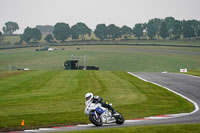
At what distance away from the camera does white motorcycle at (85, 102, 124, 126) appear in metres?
15.9

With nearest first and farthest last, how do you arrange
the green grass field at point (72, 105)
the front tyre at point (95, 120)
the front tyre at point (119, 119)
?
the front tyre at point (95, 120) → the front tyre at point (119, 119) → the green grass field at point (72, 105)

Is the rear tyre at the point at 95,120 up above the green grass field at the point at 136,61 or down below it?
above

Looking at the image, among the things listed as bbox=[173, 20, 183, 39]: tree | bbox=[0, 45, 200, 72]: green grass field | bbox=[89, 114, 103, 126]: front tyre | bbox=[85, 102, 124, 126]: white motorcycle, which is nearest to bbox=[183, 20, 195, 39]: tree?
bbox=[173, 20, 183, 39]: tree

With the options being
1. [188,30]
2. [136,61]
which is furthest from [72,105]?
[188,30]

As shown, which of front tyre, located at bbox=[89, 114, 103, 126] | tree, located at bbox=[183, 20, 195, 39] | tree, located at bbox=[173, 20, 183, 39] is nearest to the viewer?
front tyre, located at bbox=[89, 114, 103, 126]

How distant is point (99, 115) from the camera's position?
53.0ft

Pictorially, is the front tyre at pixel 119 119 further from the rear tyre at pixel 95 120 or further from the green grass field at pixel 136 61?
the green grass field at pixel 136 61

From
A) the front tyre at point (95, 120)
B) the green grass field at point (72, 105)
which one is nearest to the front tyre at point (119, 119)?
the front tyre at point (95, 120)

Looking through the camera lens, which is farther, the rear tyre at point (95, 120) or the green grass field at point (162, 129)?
the rear tyre at point (95, 120)

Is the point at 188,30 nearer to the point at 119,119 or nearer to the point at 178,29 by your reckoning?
the point at 178,29

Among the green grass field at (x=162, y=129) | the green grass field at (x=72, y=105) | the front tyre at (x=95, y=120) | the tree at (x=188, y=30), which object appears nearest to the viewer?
the green grass field at (x=162, y=129)

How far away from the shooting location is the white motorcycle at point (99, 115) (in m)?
15.9

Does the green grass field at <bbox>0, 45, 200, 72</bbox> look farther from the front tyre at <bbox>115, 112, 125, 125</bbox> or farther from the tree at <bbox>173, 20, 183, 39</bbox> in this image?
the tree at <bbox>173, 20, 183, 39</bbox>

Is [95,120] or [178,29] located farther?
[178,29]
